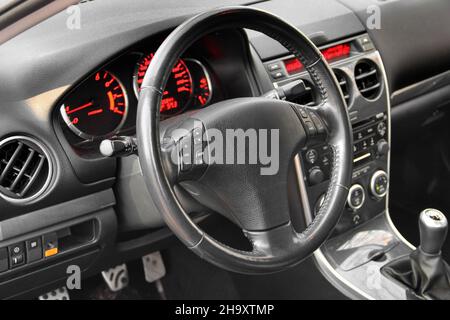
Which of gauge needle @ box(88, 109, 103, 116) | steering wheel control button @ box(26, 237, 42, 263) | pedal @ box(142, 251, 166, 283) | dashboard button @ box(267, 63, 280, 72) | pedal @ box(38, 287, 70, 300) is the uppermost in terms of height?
gauge needle @ box(88, 109, 103, 116)

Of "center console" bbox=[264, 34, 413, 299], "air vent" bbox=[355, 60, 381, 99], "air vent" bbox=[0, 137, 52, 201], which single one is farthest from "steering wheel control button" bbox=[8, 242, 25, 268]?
"air vent" bbox=[355, 60, 381, 99]

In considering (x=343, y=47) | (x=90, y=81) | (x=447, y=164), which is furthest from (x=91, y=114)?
(x=447, y=164)

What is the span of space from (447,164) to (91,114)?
55.8 inches

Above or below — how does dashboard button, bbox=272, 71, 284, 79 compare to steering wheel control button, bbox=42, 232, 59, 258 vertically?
above

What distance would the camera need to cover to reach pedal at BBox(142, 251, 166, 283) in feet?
6.37

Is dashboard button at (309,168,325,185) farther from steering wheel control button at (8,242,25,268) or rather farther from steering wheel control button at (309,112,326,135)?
steering wheel control button at (8,242,25,268)

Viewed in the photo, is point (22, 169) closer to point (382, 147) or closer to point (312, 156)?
point (312, 156)

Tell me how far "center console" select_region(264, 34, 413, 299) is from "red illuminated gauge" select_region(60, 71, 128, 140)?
40 centimetres

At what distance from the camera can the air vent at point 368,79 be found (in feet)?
5.51

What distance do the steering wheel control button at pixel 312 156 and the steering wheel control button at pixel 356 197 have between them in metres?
0.20

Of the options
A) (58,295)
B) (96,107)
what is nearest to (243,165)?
(96,107)

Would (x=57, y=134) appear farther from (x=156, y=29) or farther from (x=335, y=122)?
(x=335, y=122)

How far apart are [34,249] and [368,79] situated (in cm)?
101

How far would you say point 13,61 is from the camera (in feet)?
3.88
